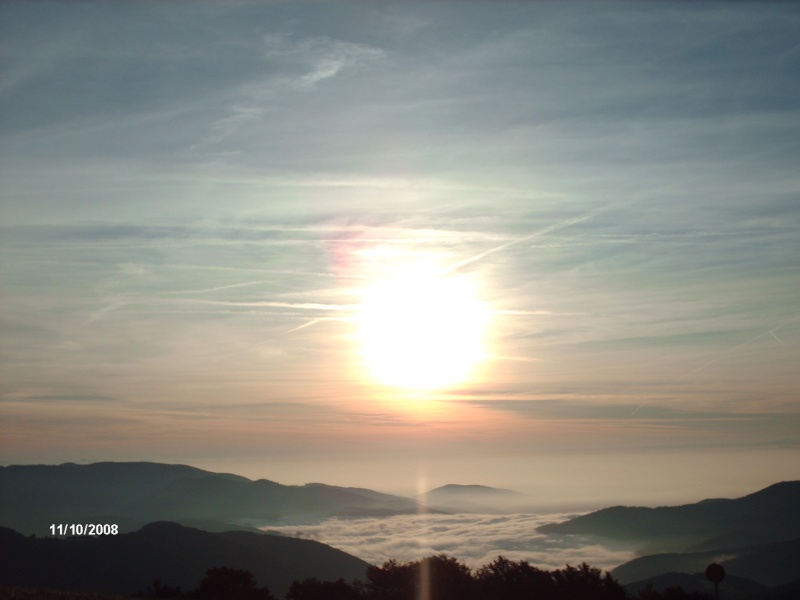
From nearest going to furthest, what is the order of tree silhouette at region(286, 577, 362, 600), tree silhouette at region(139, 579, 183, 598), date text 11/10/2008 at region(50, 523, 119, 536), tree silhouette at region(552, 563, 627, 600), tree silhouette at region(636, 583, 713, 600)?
tree silhouette at region(139, 579, 183, 598) < tree silhouette at region(636, 583, 713, 600) < tree silhouette at region(552, 563, 627, 600) < date text 11/10/2008 at region(50, 523, 119, 536) < tree silhouette at region(286, 577, 362, 600)

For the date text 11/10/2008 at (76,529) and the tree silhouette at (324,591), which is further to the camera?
the tree silhouette at (324,591)

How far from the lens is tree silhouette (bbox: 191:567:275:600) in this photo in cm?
5650

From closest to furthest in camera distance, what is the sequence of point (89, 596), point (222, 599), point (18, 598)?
point (18, 598)
point (89, 596)
point (222, 599)

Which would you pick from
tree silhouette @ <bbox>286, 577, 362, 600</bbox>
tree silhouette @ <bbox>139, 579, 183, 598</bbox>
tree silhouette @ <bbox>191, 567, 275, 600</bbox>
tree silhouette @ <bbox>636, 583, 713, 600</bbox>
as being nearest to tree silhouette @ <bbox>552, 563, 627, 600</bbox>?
tree silhouette @ <bbox>636, 583, 713, 600</bbox>

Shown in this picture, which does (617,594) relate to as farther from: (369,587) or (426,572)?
(369,587)

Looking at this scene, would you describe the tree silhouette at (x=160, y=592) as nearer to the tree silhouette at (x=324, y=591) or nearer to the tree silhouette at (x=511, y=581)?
the tree silhouette at (x=324, y=591)

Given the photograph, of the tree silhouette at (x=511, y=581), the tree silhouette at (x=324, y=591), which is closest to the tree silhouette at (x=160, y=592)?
the tree silhouette at (x=324, y=591)

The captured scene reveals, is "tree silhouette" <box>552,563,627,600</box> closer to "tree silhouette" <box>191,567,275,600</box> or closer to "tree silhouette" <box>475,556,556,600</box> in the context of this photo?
"tree silhouette" <box>475,556,556,600</box>

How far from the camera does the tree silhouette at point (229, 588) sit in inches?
2224

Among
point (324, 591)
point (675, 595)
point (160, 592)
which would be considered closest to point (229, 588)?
point (160, 592)

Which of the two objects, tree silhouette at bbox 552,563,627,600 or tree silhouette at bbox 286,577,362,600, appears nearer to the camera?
tree silhouette at bbox 552,563,627,600

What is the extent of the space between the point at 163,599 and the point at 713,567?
3111 cm

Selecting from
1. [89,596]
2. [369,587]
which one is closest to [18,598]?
[89,596]

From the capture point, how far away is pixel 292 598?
60844mm
